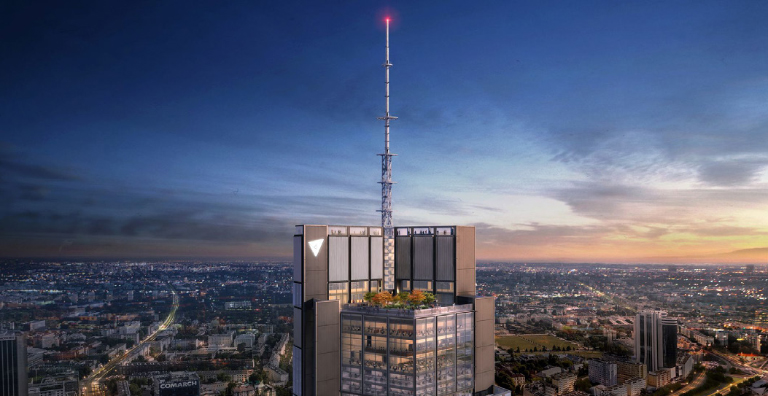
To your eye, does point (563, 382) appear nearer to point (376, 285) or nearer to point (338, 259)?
point (376, 285)

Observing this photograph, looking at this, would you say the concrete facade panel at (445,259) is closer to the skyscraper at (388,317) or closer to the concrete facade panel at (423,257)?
the skyscraper at (388,317)

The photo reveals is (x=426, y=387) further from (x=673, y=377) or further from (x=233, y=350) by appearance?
(x=673, y=377)

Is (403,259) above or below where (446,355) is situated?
above

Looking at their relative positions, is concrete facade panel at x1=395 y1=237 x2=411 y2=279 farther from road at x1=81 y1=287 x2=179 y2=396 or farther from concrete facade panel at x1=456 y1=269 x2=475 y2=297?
road at x1=81 y1=287 x2=179 y2=396

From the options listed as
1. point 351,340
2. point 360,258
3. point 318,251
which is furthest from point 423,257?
point 351,340

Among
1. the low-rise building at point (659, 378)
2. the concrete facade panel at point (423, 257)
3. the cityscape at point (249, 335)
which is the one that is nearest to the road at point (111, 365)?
the cityscape at point (249, 335)

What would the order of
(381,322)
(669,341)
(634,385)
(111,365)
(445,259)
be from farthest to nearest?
(669,341) → (634,385) → (111,365) → (445,259) → (381,322)

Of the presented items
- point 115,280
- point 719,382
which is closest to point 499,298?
point 719,382
